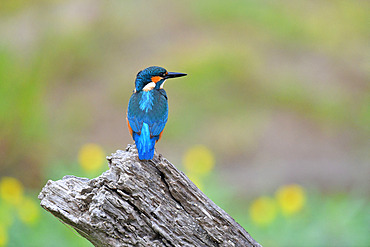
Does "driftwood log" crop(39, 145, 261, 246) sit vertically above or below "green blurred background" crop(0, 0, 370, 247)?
below

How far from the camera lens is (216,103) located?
5.96 meters

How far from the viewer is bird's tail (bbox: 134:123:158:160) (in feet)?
5.96

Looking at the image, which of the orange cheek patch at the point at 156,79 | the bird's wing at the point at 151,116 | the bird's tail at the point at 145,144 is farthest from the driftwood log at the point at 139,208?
the orange cheek patch at the point at 156,79

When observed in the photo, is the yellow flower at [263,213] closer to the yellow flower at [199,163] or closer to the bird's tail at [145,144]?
the yellow flower at [199,163]

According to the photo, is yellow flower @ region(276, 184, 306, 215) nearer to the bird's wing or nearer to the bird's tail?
the bird's wing

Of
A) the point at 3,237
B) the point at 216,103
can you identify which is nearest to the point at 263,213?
the point at 3,237

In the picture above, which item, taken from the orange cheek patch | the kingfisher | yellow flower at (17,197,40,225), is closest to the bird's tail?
the kingfisher

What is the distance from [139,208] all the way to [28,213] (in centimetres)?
169

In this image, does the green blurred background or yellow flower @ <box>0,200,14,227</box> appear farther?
the green blurred background

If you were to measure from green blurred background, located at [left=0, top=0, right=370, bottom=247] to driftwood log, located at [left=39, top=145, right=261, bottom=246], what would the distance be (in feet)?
4.55

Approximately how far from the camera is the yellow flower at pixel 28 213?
10.4 feet

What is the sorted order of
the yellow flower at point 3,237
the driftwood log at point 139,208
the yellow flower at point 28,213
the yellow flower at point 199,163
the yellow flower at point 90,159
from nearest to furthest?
the driftwood log at point 139,208 → the yellow flower at point 3,237 → the yellow flower at point 28,213 → the yellow flower at point 90,159 → the yellow flower at point 199,163

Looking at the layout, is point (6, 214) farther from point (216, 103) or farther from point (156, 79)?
point (216, 103)

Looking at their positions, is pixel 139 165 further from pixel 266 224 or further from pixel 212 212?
pixel 266 224
